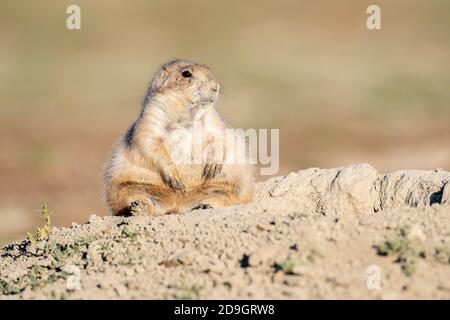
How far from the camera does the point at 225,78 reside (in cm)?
2555

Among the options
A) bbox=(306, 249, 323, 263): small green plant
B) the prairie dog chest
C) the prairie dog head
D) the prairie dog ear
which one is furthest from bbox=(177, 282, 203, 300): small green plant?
the prairie dog ear

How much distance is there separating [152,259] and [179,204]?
7.43 ft

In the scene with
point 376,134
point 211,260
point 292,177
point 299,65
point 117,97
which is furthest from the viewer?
point 299,65

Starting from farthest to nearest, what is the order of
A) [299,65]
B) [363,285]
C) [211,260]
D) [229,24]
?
[229,24], [299,65], [211,260], [363,285]

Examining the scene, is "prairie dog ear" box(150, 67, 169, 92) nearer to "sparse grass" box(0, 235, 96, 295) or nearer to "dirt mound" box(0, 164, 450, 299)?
"dirt mound" box(0, 164, 450, 299)

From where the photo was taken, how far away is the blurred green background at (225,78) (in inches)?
746

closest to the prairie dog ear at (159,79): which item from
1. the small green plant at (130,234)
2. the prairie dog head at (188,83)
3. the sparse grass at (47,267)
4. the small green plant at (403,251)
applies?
the prairie dog head at (188,83)

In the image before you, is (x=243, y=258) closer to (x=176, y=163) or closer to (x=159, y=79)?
(x=176, y=163)

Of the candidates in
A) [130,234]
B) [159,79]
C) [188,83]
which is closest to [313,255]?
[130,234]

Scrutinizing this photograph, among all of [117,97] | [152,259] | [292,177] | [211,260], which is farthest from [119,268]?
[117,97]

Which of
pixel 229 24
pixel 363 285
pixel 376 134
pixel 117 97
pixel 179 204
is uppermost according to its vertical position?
pixel 229 24

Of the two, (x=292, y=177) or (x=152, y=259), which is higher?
(x=292, y=177)

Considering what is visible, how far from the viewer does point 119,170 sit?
8.89 m

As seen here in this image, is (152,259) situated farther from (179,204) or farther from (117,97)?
(117,97)
